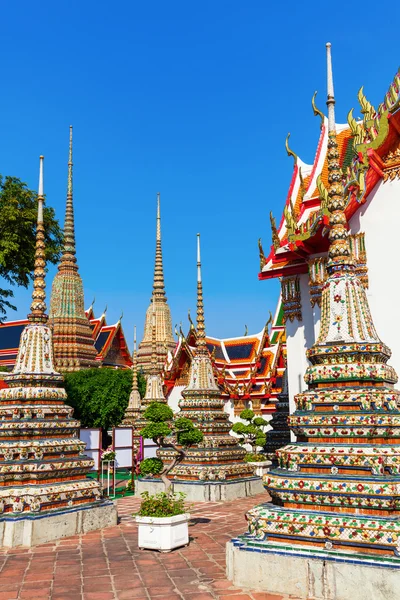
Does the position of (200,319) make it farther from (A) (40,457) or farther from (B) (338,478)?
(B) (338,478)

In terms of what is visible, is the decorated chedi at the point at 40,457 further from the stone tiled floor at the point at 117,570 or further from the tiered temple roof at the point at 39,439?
the stone tiled floor at the point at 117,570

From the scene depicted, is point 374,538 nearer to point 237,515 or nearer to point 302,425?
point 302,425

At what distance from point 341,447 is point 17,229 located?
12.6 metres

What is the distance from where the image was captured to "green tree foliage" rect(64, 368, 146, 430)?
28812mm

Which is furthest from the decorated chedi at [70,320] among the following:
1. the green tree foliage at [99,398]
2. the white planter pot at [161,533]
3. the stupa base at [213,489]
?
the white planter pot at [161,533]

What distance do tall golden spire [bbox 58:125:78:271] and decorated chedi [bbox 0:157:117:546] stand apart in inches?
1064

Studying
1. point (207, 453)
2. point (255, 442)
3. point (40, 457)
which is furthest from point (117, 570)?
point (255, 442)

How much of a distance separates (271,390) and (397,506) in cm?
2291

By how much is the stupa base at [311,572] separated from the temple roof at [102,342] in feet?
115

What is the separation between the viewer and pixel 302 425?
6.20m

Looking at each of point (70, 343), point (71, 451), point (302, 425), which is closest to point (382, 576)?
point (302, 425)

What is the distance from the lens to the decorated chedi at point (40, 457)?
8445 millimetres

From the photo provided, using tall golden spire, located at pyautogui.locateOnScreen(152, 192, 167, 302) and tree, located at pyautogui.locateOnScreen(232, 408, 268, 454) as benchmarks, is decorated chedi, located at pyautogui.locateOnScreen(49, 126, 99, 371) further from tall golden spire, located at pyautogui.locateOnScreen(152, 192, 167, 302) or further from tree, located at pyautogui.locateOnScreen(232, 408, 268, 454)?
tree, located at pyautogui.locateOnScreen(232, 408, 268, 454)

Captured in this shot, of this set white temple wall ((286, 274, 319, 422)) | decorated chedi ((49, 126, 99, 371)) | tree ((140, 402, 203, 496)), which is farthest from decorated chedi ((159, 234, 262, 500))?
decorated chedi ((49, 126, 99, 371))
